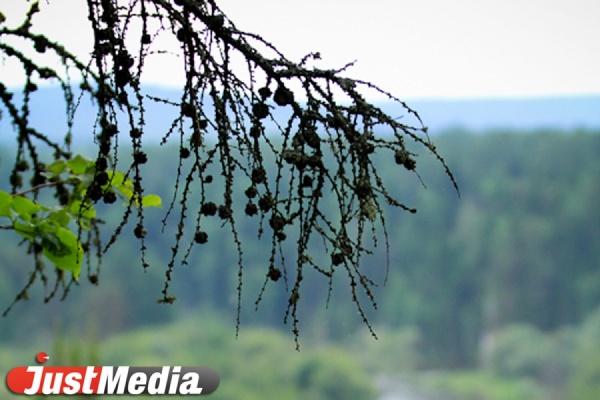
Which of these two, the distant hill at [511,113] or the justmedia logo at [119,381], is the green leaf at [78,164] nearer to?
the justmedia logo at [119,381]

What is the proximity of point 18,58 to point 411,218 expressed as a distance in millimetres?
23758

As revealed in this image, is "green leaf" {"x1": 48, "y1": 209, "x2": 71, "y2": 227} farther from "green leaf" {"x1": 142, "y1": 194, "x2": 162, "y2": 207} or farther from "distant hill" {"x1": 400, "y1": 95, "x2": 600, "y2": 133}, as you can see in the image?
"distant hill" {"x1": 400, "y1": 95, "x2": 600, "y2": 133}

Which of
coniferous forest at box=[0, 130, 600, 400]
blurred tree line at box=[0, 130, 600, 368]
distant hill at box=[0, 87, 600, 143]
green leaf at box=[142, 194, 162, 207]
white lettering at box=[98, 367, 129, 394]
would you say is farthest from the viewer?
distant hill at box=[0, 87, 600, 143]

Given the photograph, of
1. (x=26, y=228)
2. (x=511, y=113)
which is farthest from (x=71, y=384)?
(x=511, y=113)

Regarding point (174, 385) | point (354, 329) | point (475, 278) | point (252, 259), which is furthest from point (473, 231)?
point (174, 385)

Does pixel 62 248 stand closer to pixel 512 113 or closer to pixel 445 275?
pixel 445 275

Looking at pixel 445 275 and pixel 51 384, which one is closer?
pixel 51 384

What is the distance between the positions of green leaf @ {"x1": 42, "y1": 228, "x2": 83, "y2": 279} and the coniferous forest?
22.5 metres

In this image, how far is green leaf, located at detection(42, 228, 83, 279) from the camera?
4.32ft

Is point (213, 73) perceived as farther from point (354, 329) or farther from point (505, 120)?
point (505, 120)

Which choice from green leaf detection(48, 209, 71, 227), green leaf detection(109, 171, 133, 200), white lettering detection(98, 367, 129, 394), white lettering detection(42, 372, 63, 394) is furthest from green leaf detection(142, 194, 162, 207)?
white lettering detection(42, 372, 63, 394)

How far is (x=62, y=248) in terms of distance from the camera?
1325 millimetres

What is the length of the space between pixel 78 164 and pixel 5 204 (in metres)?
0.21

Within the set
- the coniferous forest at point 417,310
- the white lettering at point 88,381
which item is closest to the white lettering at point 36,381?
the white lettering at point 88,381
